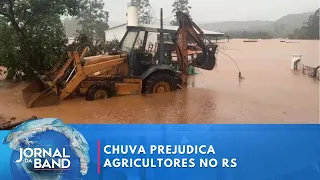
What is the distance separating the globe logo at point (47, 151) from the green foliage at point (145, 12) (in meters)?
0.82

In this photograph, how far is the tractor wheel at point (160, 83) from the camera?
8.46 feet

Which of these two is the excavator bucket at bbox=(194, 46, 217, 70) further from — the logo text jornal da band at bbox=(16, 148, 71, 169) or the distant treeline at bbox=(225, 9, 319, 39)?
the logo text jornal da band at bbox=(16, 148, 71, 169)

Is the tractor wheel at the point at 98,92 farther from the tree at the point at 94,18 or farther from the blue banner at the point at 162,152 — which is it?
the tree at the point at 94,18

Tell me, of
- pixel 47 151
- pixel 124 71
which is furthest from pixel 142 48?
pixel 47 151

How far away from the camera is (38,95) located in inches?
102

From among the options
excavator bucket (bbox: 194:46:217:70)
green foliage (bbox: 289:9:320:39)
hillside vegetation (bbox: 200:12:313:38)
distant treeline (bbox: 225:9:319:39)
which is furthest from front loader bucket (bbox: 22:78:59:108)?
green foliage (bbox: 289:9:320:39)

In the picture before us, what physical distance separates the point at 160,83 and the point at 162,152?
446mm

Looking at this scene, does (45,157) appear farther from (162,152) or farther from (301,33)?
(301,33)

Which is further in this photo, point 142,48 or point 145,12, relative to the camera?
point 142,48

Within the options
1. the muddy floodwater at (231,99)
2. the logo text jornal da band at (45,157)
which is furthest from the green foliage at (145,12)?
the logo text jornal da band at (45,157)

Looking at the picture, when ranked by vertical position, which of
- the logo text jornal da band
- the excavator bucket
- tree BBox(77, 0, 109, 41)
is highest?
tree BBox(77, 0, 109, 41)

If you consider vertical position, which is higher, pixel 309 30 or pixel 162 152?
pixel 309 30

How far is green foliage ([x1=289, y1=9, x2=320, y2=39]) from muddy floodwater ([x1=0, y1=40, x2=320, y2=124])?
41 millimetres

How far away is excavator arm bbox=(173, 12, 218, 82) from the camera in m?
2.57
